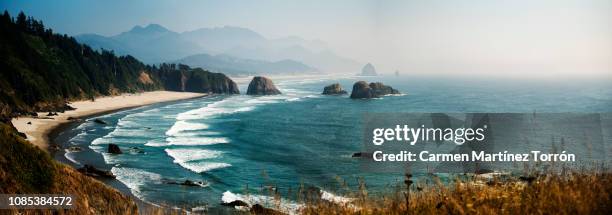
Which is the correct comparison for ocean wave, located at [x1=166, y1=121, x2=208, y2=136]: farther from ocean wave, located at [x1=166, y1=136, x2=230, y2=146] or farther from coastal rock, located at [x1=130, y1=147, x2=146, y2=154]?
coastal rock, located at [x1=130, y1=147, x2=146, y2=154]

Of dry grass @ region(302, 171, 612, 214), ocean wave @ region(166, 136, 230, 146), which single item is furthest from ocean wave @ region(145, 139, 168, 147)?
dry grass @ region(302, 171, 612, 214)

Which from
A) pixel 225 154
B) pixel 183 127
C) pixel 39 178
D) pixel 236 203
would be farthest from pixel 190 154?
pixel 39 178

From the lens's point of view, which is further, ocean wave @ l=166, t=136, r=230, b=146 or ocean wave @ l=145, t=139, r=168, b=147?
ocean wave @ l=166, t=136, r=230, b=146

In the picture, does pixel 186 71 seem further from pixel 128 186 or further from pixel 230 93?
pixel 128 186

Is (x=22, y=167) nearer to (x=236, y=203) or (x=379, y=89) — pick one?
(x=236, y=203)

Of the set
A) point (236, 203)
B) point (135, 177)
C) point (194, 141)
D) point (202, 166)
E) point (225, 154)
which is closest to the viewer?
point (236, 203)

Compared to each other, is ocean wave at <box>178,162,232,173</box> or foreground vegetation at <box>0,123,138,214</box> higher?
foreground vegetation at <box>0,123,138,214</box>

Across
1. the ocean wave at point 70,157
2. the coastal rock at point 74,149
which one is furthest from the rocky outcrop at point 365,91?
the ocean wave at point 70,157
